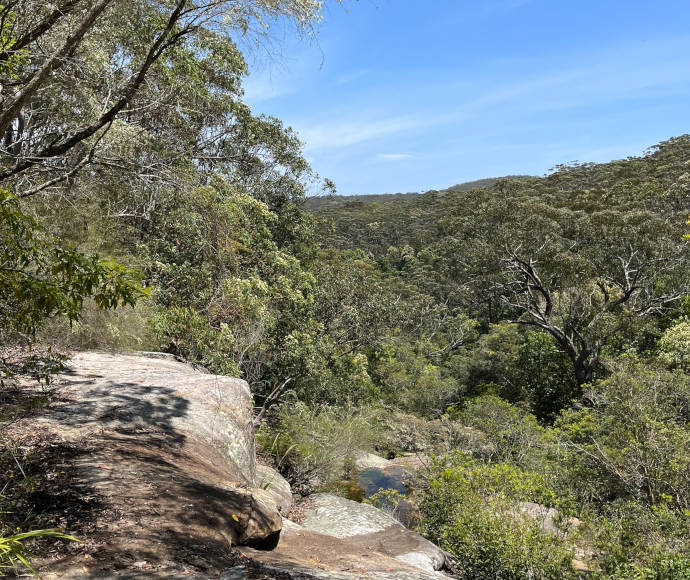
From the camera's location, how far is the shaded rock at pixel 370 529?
6.55 m

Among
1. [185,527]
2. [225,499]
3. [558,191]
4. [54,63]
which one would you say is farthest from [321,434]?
[558,191]

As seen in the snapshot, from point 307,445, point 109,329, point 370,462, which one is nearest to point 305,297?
point 307,445

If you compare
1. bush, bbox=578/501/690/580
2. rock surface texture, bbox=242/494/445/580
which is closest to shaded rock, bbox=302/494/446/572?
rock surface texture, bbox=242/494/445/580

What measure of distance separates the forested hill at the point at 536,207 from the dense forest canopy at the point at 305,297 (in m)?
0.35

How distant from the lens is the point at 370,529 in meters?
7.71

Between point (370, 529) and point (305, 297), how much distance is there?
885cm

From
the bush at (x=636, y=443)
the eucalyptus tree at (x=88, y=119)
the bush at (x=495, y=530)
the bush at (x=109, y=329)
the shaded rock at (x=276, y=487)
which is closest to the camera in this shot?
the eucalyptus tree at (x=88, y=119)

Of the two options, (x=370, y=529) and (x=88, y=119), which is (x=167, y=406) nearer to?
(x=370, y=529)

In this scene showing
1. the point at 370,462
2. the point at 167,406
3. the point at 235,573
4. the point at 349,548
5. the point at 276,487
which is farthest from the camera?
the point at 370,462

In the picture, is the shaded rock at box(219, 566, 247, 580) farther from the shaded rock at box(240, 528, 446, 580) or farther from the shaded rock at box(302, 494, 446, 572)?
the shaded rock at box(302, 494, 446, 572)

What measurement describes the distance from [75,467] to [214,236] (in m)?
3.09

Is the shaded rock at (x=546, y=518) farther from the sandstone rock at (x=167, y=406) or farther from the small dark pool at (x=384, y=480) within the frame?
the sandstone rock at (x=167, y=406)

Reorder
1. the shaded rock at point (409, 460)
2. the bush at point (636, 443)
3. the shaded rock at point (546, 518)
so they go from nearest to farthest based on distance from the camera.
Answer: the shaded rock at point (546, 518), the bush at point (636, 443), the shaded rock at point (409, 460)

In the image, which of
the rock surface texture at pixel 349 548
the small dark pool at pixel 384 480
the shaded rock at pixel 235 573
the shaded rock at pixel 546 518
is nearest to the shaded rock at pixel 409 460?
the small dark pool at pixel 384 480
